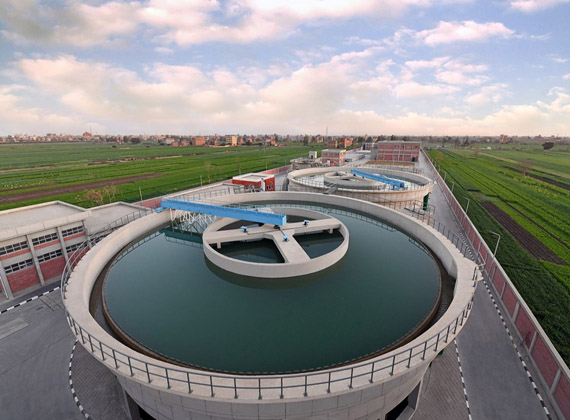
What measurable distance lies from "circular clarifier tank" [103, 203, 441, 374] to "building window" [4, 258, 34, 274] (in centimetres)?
994

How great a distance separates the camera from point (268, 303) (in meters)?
17.2

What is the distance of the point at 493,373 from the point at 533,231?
114 feet

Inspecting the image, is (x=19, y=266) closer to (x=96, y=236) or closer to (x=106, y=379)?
(x=96, y=236)

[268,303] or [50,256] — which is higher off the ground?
[268,303]

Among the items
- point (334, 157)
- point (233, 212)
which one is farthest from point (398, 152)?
point (233, 212)

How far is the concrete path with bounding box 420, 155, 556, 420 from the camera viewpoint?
15.3m

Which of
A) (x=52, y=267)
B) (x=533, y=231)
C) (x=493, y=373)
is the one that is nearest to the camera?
(x=493, y=373)

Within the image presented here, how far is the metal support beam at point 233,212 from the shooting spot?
2542 cm

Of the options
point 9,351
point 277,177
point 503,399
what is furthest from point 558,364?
point 277,177

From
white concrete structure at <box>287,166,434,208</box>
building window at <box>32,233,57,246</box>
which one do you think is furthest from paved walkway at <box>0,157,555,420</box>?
white concrete structure at <box>287,166,434,208</box>

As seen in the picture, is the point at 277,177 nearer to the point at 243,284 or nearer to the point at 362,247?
the point at 362,247

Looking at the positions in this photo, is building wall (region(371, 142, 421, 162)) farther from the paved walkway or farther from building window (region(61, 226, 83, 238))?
building window (region(61, 226, 83, 238))

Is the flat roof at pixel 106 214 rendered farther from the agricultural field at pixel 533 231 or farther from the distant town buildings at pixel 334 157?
the distant town buildings at pixel 334 157

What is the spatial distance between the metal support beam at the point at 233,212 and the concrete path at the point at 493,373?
16.9m
